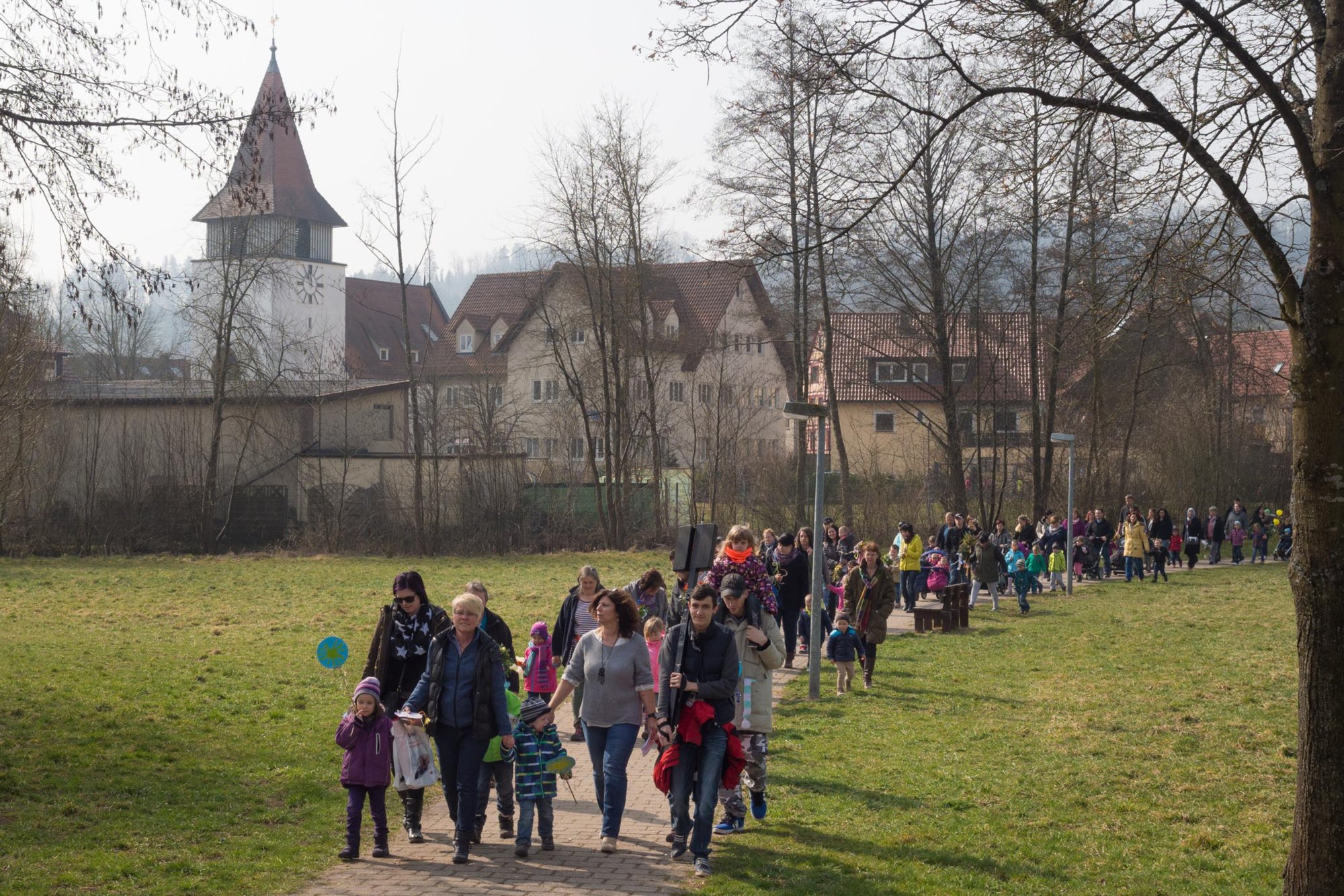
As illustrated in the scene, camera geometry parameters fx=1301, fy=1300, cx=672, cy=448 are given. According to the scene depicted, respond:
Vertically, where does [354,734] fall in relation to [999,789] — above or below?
above

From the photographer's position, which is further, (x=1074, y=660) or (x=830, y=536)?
(x=830, y=536)

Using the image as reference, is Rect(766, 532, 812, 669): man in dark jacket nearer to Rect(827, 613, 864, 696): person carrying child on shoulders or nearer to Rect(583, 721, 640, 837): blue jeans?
Rect(827, 613, 864, 696): person carrying child on shoulders

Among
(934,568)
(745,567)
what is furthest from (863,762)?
(934,568)

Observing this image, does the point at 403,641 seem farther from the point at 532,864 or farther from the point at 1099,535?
the point at 1099,535

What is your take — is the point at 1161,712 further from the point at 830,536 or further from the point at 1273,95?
the point at 830,536

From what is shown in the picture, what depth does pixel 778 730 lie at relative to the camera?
13.3 metres

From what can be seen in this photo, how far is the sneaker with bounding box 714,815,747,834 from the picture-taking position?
29.8 feet

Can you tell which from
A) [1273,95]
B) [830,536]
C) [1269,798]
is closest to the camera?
[1273,95]

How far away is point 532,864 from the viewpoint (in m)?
8.34

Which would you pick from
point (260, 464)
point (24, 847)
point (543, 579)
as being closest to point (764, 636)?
point (24, 847)

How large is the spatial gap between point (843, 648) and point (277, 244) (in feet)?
118

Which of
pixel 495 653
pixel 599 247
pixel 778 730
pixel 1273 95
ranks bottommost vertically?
pixel 778 730

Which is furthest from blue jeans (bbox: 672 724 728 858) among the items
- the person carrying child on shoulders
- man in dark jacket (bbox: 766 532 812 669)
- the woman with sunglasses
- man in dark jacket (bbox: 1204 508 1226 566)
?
man in dark jacket (bbox: 1204 508 1226 566)

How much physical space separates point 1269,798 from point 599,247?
123 feet
